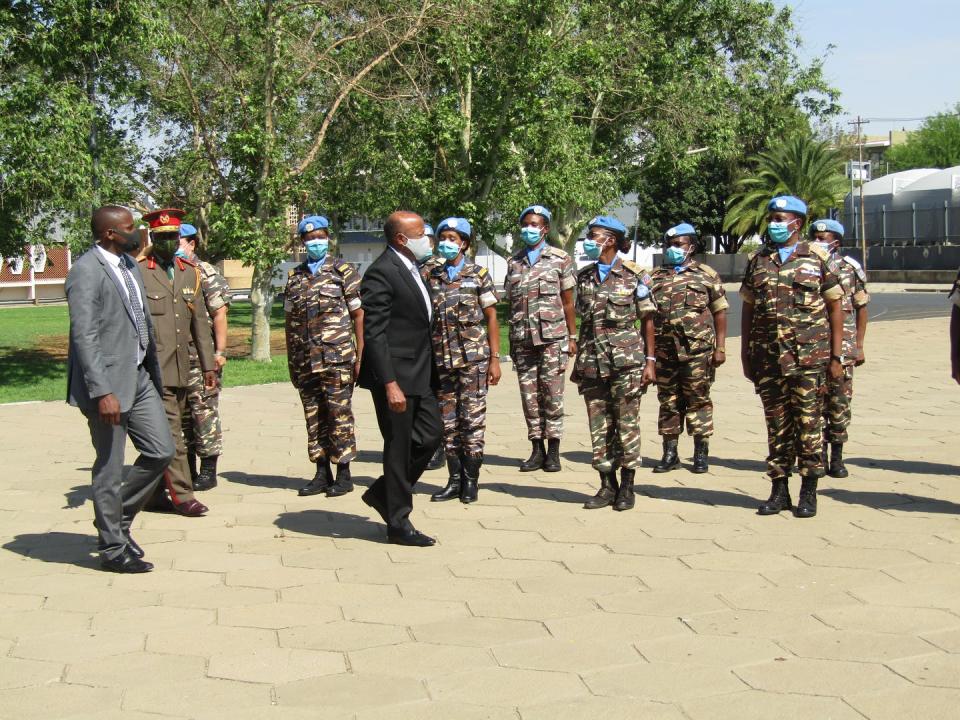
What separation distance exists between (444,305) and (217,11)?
1404cm

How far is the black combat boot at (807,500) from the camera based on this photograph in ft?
23.3

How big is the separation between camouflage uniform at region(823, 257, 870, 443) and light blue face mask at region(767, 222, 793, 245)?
5.09 feet

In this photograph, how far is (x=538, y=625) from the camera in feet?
16.9

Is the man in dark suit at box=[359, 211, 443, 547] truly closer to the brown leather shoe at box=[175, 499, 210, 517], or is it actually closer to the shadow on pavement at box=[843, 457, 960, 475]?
the brown leather shoe at box=[175, 499, 210, 517]

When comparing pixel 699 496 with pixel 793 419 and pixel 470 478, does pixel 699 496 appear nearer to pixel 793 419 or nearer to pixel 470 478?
pixel 793 419

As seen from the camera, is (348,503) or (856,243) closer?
(348,503)

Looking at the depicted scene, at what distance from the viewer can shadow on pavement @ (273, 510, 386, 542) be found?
277 inches

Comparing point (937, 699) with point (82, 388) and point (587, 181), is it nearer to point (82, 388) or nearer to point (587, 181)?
point (82, 388)

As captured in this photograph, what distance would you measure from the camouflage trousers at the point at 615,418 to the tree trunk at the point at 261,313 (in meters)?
12.6

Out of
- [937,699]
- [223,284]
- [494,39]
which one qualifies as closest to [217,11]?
[494,39]

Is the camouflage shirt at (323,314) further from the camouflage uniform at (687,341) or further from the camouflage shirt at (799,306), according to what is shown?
the camouflage shirt at (799,306)

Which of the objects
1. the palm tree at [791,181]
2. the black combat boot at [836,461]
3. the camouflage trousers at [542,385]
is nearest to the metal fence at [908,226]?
the palm tree at [791,181]

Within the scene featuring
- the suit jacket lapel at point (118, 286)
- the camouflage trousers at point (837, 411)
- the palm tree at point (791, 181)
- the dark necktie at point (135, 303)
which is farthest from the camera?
the palm tree at point (791, 181)

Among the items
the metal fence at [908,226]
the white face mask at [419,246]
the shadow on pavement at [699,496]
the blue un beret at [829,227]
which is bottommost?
the shadow on pavement at [699,496]
